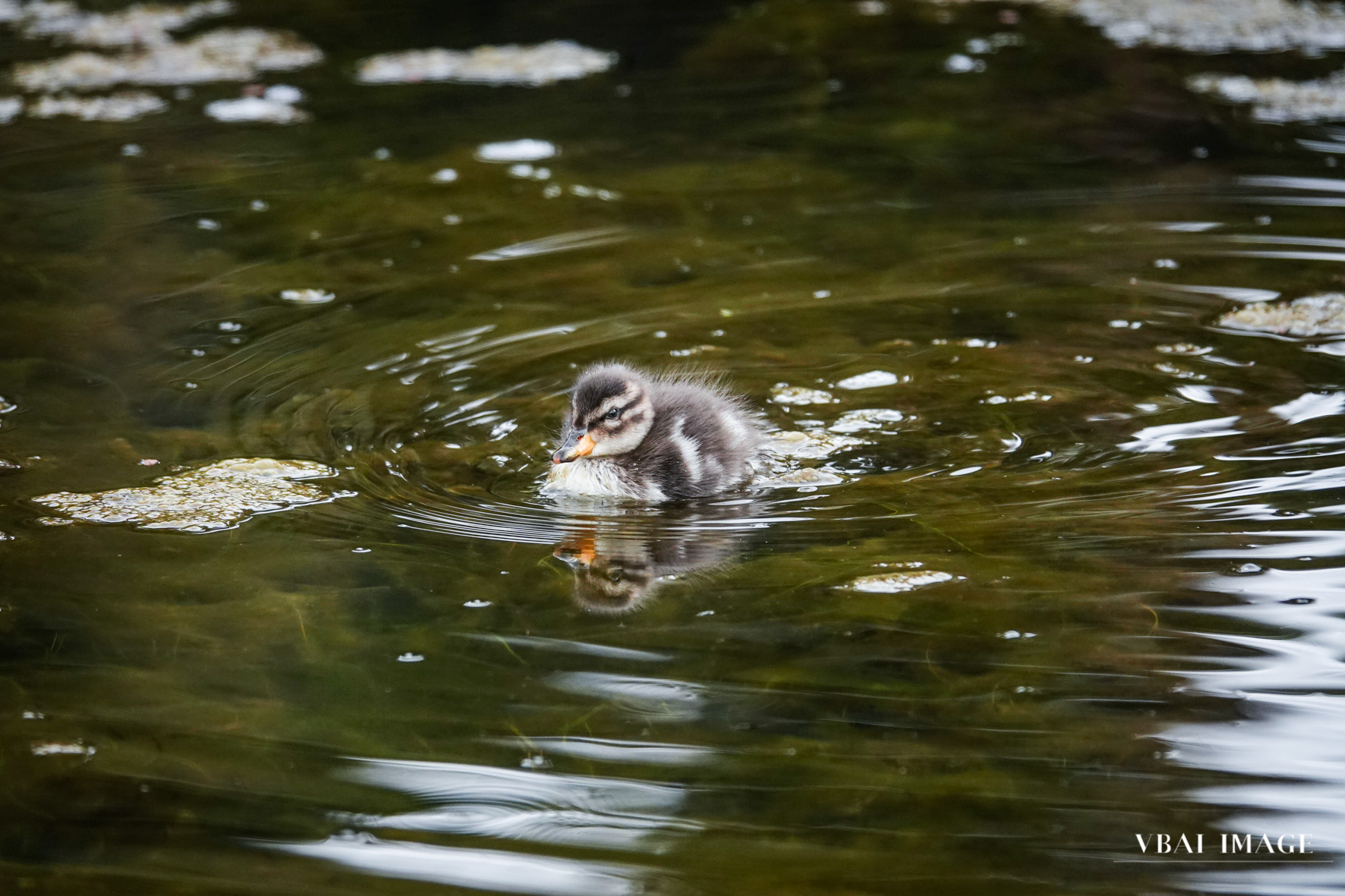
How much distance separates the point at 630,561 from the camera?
13.6 ft

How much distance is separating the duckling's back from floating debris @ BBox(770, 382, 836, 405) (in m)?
0.40

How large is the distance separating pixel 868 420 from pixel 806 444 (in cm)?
26

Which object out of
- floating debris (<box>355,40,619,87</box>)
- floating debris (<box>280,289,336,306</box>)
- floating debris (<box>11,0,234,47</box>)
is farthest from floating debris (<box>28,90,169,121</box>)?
floating debris (<box>280,289,336,306</box>)

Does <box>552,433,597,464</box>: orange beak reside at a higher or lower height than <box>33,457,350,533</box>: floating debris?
higher

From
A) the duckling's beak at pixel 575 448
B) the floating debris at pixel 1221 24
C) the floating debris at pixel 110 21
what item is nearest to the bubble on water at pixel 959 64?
the floating debris at pixel 1221 24

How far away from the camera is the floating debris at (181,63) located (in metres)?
9.52

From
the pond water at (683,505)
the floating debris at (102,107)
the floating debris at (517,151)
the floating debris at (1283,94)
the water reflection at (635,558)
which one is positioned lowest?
the water reflection at (635,558)

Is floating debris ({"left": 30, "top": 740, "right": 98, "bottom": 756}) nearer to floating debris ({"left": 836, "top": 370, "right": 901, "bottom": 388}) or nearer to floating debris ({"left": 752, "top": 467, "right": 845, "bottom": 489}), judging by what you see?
floating debris ({"left": 752, "top": 467, "right": 845, "bottom": 489})

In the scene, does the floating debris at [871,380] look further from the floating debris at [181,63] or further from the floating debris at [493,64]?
the floating debris at [181,63]

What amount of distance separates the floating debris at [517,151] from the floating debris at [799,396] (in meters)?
3.21

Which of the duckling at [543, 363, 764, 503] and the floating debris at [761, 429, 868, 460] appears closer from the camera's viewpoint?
the duckling at [543, 363, 764, 503]

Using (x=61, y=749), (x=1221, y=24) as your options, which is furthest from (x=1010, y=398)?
(x=1221, y=24)

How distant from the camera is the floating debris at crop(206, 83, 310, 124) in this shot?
8828 millimetres

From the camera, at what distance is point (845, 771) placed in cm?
308
